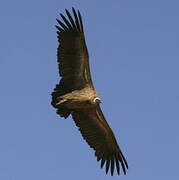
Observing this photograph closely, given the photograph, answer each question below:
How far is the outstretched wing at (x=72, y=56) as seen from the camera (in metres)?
31.8

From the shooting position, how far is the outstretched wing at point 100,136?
3369cm

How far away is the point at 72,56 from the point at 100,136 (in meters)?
4.14

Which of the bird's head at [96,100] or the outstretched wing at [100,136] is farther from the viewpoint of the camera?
the outstretched wing at [100,136]

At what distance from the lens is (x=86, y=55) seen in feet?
104

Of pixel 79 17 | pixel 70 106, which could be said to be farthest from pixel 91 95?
pixel 79 17

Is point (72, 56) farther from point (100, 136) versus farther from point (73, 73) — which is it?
point (100, 136)

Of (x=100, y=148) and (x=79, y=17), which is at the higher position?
(x=79, y=17)

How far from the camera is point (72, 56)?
31.8 meters

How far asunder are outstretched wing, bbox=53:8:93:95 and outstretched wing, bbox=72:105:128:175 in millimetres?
1666

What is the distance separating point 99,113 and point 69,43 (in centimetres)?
331

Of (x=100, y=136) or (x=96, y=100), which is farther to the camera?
(x=100, y=136)

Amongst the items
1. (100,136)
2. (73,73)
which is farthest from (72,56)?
(100,136)

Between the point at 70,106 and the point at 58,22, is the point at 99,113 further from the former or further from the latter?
the point at 58,22

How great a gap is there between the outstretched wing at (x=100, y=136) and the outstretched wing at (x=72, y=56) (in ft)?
5.47
